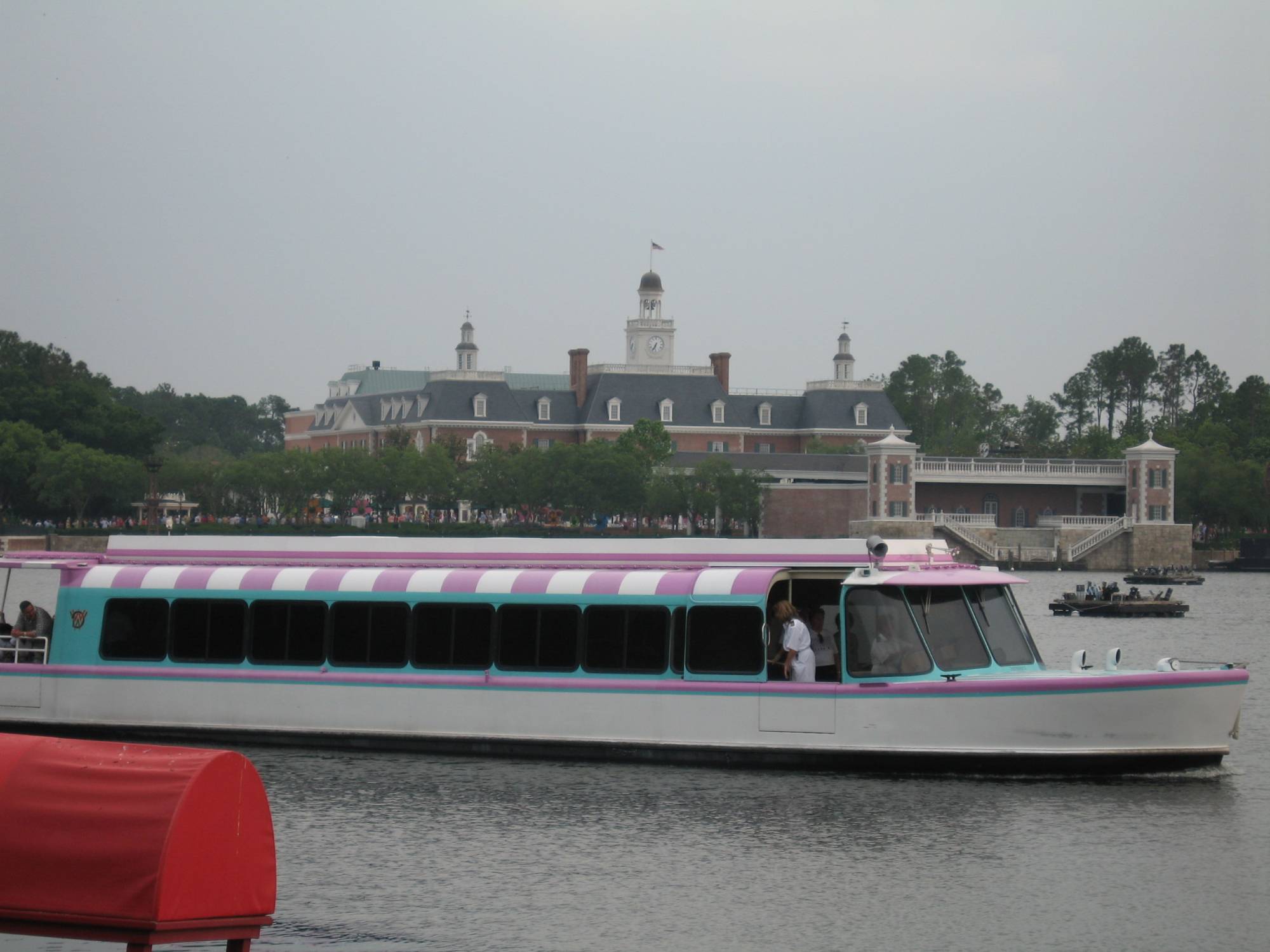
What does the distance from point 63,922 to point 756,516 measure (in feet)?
382

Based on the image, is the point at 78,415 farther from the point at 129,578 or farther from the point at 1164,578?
the point at 129,578

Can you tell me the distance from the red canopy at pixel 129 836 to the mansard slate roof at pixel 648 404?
146 meters

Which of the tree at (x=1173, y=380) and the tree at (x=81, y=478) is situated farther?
the tree at (x=1173, y=380)

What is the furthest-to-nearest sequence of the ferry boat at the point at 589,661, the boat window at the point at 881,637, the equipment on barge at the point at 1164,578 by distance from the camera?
the equipment on barge at the point at 1164,578
the boat window at the point at 881,637
the ferry boat at the point at 589,661

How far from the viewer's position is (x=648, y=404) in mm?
156625

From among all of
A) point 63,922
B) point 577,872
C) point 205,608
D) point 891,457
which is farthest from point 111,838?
point 891,457

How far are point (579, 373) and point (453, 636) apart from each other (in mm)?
141306

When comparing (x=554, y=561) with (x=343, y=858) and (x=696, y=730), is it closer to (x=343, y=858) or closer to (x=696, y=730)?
(x=696, y=730)

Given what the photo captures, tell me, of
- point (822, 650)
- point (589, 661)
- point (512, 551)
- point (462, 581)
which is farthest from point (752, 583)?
point (462, 581)

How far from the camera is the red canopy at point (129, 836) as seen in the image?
8602 mm

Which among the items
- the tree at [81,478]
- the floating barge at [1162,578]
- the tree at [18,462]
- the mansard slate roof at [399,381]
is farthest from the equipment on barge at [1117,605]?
the mansard slate roof at [399,381]

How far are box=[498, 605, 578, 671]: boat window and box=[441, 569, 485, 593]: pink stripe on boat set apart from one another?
1.62ft

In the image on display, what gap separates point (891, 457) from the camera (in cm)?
12075

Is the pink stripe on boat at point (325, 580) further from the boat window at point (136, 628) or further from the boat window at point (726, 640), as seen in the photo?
the boat window at point (726, 640)
